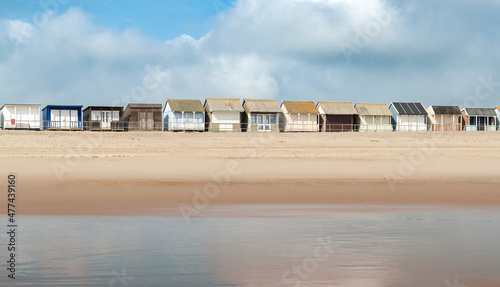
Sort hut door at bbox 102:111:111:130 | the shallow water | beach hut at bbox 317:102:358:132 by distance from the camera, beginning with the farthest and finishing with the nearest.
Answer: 1. beach hut at bbox 317:102:358:132
2. hut door at bbox 102:111:111:130
3. the shallow water

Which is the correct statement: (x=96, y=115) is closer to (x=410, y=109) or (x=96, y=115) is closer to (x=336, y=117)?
(x=336, y=117)

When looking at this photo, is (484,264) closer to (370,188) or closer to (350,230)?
(350,230)

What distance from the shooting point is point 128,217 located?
12.9 meters

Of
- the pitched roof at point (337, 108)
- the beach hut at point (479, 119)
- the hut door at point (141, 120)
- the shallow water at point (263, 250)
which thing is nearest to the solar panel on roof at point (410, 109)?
the pitched roof at point (337, 108)

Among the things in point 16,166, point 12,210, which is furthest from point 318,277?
point 16,166

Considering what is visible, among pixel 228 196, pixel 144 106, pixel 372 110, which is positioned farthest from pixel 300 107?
pixel 228 196

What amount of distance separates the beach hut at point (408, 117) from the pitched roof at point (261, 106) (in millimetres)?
14478

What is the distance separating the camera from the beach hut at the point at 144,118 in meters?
58.6

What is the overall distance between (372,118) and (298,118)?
29.1 ft

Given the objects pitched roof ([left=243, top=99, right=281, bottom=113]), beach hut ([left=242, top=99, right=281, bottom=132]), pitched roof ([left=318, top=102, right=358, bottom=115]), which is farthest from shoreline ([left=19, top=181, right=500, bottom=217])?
pitched roof ([left=318, top=102, right=358, bottom=115])

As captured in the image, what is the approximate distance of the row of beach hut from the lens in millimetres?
55062

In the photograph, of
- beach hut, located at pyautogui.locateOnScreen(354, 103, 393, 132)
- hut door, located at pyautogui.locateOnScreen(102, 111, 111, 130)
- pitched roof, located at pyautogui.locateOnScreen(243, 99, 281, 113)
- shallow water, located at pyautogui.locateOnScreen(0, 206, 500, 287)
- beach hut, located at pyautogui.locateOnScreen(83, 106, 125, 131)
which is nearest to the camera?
shallow water, located at pyautogui.locateOnScreen(0, 206, 500, 287)

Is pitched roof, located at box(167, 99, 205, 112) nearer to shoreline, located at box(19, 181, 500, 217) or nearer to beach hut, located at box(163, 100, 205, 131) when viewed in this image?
beach hut, located at box(163, 100, 205, 131)

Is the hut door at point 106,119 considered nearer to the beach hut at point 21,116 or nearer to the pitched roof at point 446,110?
the beach hut at point 21,116
